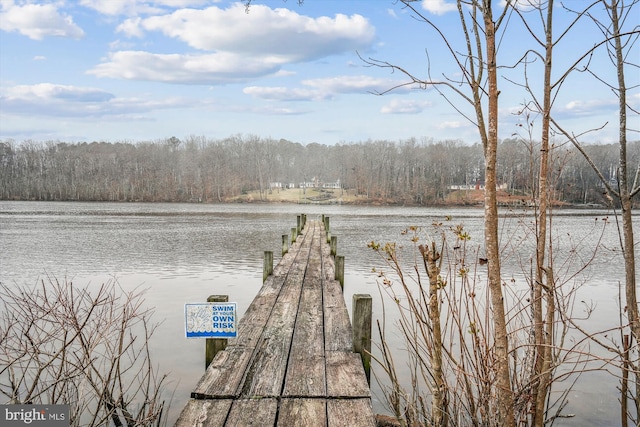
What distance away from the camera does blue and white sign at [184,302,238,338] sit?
4766 mm

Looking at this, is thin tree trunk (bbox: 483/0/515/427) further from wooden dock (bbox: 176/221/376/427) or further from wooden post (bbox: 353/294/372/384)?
wooden post (bbox: 353/294/372/384)

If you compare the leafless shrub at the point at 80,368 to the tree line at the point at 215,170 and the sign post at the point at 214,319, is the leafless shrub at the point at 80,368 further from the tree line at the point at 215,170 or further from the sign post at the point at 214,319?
the tree line at the point at 215,170

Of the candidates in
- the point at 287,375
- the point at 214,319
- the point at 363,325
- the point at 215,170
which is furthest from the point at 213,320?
the point at 215,170

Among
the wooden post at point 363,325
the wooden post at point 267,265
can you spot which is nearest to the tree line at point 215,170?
the wooden post at point 267,265

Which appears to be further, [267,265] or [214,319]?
[267,265]

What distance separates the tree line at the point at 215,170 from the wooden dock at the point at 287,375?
81.1 m

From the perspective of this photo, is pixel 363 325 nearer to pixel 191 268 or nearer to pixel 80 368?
pixel 80 368

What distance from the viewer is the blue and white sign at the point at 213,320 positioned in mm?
4766

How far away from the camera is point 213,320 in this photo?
15.9ft

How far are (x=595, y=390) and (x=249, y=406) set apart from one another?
5.98 metres

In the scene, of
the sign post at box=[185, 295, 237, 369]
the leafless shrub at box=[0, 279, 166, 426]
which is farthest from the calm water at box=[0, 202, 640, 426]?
the sign post at box=[185, 295, 237, 369]

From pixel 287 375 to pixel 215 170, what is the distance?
350ft

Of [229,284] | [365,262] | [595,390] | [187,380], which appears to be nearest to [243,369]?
[187,380]

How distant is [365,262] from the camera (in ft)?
62.0
